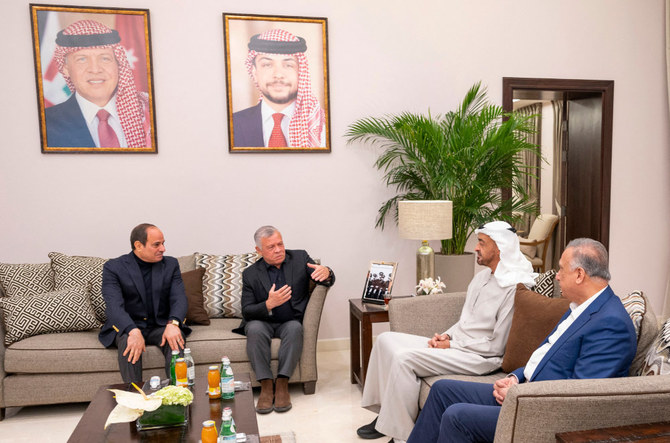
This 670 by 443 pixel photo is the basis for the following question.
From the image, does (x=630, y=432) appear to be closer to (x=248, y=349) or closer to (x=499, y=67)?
(x=248, y=349)

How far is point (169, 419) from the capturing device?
2059 millimetres

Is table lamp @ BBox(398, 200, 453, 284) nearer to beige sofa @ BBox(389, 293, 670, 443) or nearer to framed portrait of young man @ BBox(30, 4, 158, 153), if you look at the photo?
beige sofa @ BBox(389, 293, 670, 443)

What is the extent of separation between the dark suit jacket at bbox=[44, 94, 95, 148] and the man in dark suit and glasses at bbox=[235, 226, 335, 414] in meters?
1.72

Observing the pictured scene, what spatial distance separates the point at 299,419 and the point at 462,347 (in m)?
1.11

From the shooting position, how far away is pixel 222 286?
379 cm

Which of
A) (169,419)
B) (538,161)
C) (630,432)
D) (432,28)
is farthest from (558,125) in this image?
(169,419)

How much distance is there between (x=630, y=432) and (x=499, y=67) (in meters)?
3.58

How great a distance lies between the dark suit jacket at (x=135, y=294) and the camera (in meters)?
3.18

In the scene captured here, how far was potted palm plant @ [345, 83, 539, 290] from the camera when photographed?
3996mm

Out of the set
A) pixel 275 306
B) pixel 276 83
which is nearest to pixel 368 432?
pixel 275 306

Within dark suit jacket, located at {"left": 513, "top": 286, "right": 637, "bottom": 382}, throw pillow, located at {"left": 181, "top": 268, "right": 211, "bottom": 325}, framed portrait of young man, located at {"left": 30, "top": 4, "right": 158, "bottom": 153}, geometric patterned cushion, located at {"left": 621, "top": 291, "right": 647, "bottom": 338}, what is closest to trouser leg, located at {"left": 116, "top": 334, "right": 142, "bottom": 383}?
throw pillow, located at {"left": 181, "top": 268, "right": 211, "bottom": 325}

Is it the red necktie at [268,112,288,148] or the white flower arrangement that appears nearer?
the white flower arrangement

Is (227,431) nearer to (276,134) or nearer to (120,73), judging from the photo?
(276,134)

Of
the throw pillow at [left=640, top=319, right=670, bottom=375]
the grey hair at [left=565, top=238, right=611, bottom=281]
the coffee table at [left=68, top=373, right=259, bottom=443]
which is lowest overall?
the coffee table at [left=68, top=373, right=259, bottom=443]
